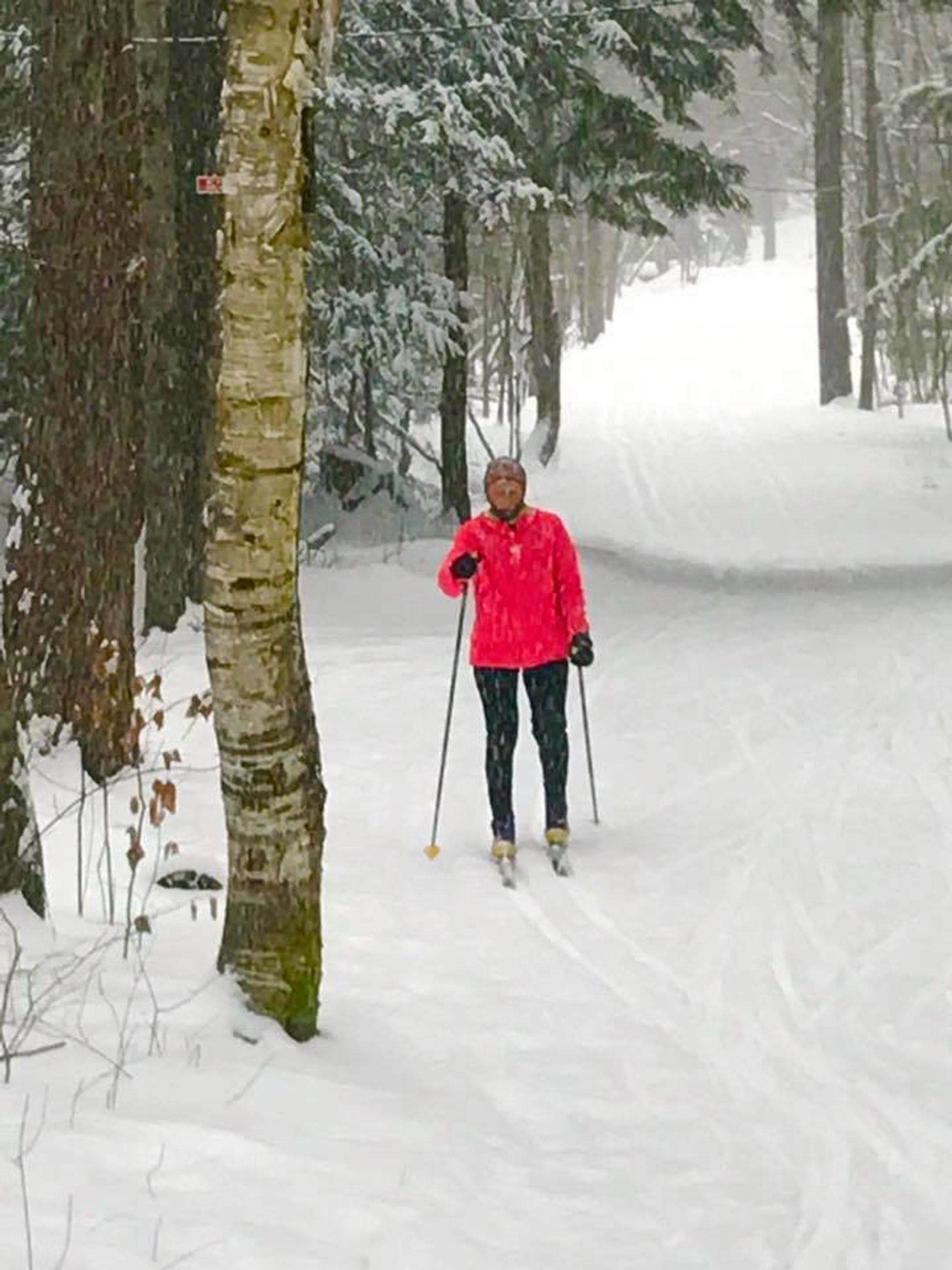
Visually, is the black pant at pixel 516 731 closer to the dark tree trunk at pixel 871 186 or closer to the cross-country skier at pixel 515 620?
the cross-country skier at pixel 515 620

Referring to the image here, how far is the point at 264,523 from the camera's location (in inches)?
199

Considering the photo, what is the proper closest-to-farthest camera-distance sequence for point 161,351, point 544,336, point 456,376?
point 161,351 → point 456,376 → point 544,336

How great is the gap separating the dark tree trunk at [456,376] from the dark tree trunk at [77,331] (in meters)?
9.75

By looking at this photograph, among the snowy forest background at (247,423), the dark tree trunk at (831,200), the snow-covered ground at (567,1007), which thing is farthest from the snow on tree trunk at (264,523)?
the dark tree trunk at (831,200)

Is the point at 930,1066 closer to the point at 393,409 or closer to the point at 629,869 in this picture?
the point at 629,869

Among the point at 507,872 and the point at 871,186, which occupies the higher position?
the point at 871,186

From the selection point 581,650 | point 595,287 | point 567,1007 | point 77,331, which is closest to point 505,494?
point 581,650

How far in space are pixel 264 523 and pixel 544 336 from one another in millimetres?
24175

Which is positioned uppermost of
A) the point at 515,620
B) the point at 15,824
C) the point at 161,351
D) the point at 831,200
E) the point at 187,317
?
the point at 831,200

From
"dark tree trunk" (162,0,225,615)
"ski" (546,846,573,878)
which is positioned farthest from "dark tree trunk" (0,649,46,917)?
"dark tree trunk" (162,0,225,615)

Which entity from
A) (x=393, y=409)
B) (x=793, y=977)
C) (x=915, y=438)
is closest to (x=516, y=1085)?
(x=793, y=977)

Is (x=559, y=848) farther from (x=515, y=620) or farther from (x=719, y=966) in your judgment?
(x=719, y=966)

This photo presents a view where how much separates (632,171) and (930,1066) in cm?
1518

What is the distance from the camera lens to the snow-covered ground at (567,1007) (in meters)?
4.44
